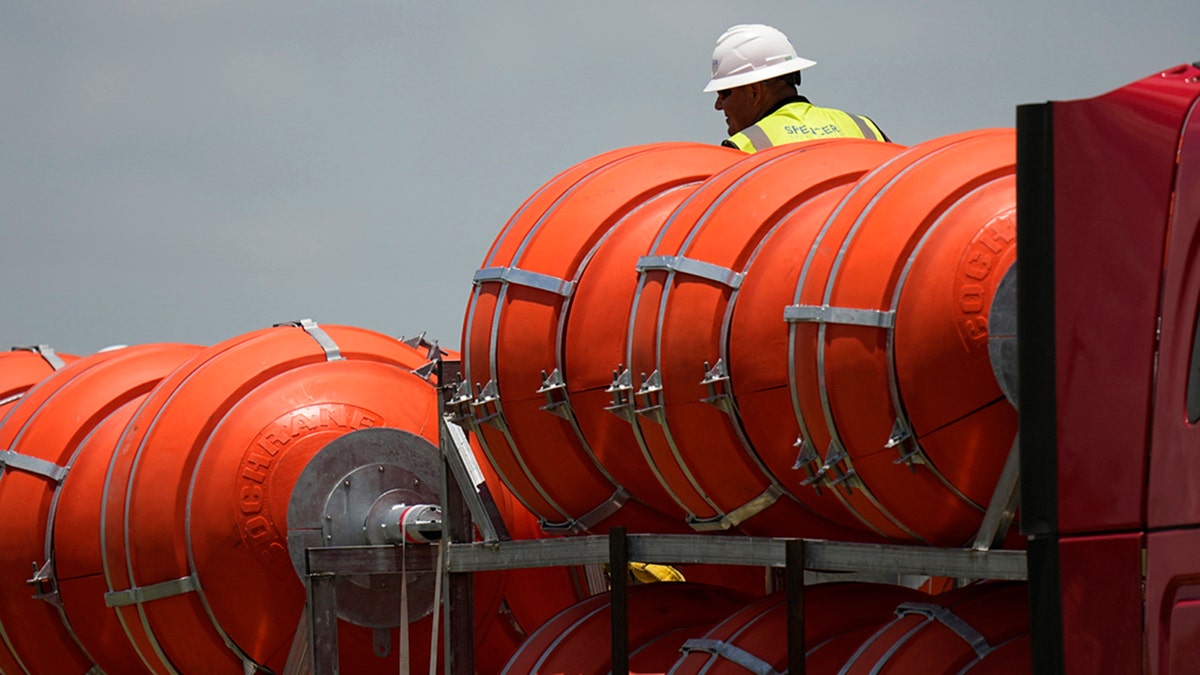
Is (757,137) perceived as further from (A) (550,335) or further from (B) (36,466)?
(B) (36,466)

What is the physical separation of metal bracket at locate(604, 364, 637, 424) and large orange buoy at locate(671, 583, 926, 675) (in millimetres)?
729

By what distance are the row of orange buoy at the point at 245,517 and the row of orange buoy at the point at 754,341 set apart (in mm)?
1116

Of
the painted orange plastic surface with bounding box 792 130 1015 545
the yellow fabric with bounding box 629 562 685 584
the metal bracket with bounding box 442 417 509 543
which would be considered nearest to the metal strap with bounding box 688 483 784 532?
the painted orange plastic surface with bounding box 792 130 1015 545

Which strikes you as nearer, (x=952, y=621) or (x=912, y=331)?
(x=912, y=331)

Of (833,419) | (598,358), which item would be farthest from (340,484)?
(833,419)

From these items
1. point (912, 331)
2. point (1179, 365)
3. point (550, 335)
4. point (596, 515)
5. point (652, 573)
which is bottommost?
point (652, 573)

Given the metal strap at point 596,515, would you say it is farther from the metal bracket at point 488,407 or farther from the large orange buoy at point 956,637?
the large orange buoy at point 956,637

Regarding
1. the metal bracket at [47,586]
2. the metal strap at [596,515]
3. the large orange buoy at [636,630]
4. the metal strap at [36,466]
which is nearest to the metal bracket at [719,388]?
the metal strap at [596,515]

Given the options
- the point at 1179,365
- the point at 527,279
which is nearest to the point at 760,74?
the point at 527,279

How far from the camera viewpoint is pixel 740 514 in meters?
5.29

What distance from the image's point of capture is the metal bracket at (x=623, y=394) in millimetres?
5410

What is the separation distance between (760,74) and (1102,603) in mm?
3899

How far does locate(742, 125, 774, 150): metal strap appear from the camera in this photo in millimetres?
6602

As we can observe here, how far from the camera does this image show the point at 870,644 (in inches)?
180
